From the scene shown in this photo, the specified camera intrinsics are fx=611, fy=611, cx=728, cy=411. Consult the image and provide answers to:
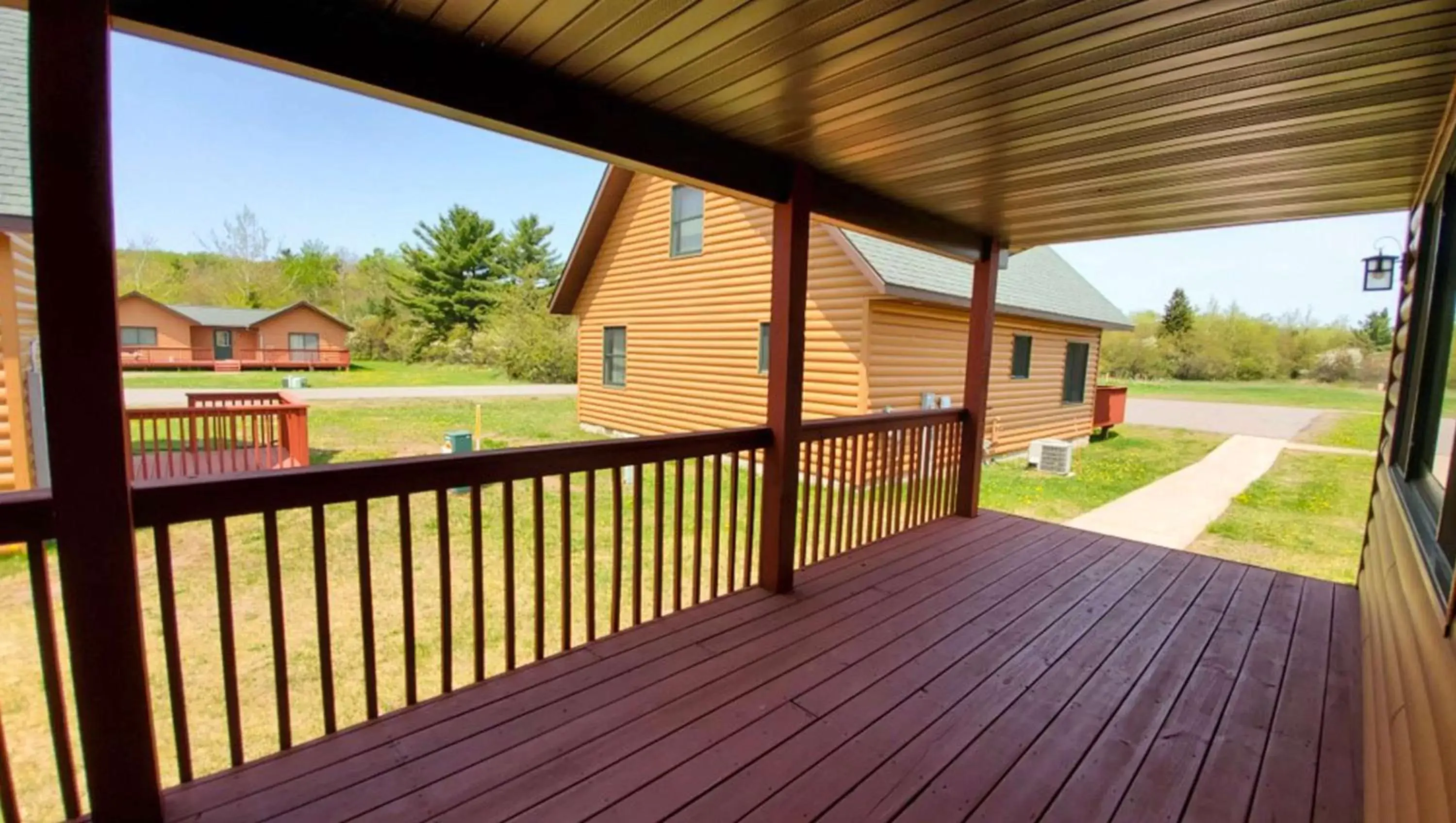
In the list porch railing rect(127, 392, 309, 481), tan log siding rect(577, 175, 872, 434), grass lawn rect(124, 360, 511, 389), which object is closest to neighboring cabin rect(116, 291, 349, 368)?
grass lawn rect(124, 360, 511, 389)

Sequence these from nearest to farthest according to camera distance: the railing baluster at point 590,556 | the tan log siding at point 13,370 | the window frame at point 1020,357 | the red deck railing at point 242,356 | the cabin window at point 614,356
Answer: the railing baluster at point 590,556, the tan log siding at point 13,370, the window frame at point 1020,357, the cabin window at point 614,356, the red deck railing at point 242,356

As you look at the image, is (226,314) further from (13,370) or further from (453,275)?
(13,370)

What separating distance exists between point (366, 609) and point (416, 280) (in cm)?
3235

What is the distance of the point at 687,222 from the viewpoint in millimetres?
8977

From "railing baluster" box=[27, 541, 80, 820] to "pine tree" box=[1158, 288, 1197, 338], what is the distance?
3323 centimetres

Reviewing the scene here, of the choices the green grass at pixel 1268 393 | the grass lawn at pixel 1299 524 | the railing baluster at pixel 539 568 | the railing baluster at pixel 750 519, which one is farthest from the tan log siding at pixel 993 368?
the green grass at pixel 1268 393

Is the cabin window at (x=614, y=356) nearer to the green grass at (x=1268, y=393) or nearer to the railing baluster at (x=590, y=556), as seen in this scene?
the railing baluster at (x=590, y=556)

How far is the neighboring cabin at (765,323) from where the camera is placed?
23.9 ft

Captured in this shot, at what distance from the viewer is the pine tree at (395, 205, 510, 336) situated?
29844 millimetres

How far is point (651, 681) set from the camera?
7.63 ft

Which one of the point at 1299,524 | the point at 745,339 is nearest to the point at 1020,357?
the point at 1299,524

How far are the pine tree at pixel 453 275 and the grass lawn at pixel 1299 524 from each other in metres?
29.5

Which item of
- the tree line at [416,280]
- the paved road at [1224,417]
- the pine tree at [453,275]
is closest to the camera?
the paved road at [1224,417]

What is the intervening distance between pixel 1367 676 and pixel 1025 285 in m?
8.13
